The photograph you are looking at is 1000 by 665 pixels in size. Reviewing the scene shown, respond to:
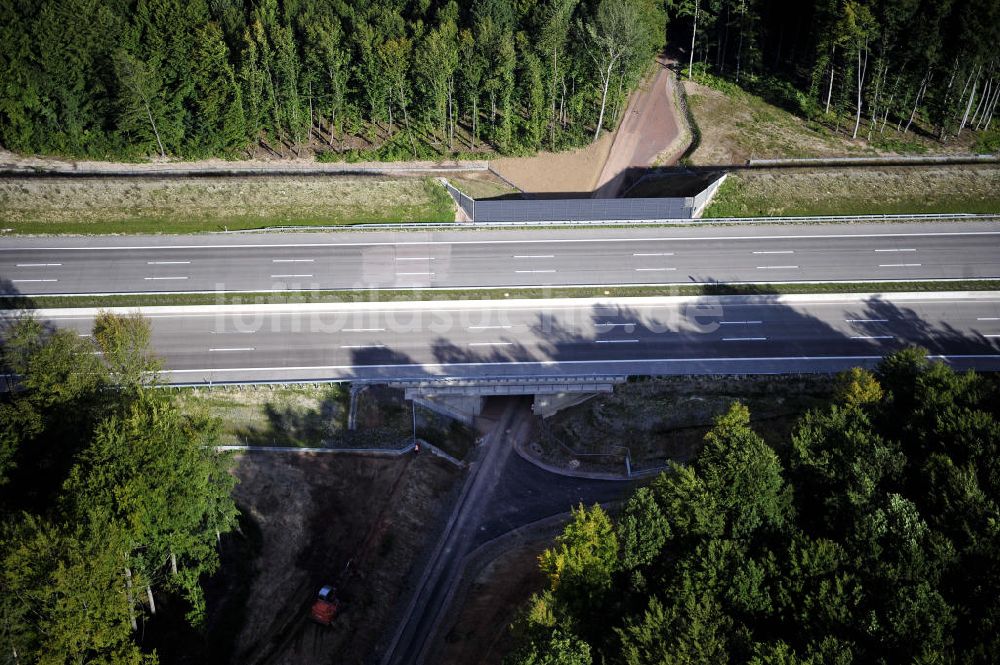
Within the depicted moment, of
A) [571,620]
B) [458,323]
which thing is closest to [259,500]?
[458,323]

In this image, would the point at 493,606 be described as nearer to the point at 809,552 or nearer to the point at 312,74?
the point at 809,552

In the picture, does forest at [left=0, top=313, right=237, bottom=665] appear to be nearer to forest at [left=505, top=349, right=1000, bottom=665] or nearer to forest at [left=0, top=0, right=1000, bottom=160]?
forest at [left=505, top=349, right=1000, bottom=665]

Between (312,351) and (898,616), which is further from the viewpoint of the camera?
(312,351)

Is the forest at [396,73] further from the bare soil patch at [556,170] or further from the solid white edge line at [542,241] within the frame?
the solid white edge line at [542,241]

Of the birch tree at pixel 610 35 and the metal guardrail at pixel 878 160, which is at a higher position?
the birch tree at pixel 610 35

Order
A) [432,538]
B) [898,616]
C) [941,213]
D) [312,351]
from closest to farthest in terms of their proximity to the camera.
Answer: [898,616], [432,538], [312,351], [941,213]

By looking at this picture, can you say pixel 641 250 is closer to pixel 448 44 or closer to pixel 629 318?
pixel 629 318

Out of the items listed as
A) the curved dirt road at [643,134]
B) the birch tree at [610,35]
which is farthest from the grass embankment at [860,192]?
the birch tree at [610,35]

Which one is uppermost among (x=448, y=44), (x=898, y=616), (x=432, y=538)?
(x=448, y=44)
